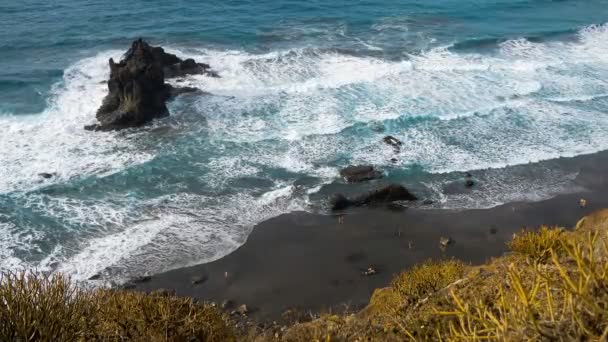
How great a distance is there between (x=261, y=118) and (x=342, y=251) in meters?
14.4

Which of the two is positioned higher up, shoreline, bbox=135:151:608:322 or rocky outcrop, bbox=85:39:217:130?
rocky outcrop, bbox=85:39:217:130

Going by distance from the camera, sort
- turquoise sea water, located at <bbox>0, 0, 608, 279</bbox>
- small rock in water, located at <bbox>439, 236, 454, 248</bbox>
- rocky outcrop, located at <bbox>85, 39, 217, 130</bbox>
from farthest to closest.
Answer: rocky outcrop, located at <bbox>85, 39, 217, 130</bbox> → turquoise sea water, located at <bbox>0, 0, 608, 279</bbox> → small rock in water, located at <bbox>439, 236, 454, 248</bbox>

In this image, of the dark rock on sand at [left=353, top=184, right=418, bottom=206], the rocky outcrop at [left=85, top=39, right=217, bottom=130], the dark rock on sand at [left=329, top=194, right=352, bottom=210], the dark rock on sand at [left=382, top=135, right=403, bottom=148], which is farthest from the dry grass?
the rocky outcrop at [left=85, top=39, right=217, bottom=130]

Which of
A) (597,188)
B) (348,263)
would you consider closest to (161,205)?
(348,263)

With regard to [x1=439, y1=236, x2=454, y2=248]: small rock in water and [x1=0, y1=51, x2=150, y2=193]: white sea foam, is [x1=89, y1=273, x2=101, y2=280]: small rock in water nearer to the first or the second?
[x1=0, y1=51, x2=150, y2=193]: white sea foam

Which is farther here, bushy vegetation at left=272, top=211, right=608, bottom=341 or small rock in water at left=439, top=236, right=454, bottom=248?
small rock in water at left=439, top=236, right=454, bottom=248

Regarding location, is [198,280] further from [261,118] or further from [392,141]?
[261,118]

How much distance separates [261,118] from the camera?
112 ft

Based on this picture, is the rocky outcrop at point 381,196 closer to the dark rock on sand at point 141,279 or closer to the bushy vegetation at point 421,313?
the dark rock on sand at point 141,279

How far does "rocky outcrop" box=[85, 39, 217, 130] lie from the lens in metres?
32.4

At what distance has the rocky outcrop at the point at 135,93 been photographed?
3238 cm

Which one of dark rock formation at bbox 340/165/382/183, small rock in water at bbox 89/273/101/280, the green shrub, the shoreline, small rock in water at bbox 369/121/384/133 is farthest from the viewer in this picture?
small rock in water at bbox 369/121/384/133

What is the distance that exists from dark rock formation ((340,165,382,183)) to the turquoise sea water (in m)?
0.66

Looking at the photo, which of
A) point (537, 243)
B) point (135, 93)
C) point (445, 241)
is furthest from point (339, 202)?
point (135, 93)
